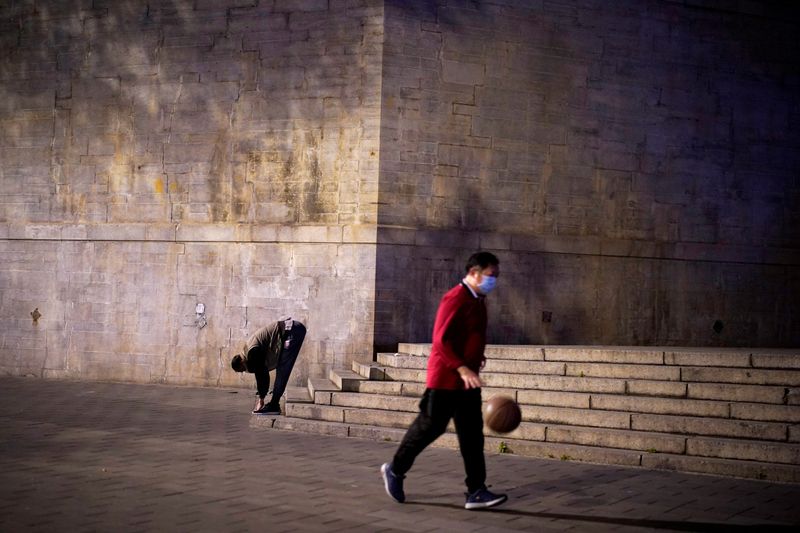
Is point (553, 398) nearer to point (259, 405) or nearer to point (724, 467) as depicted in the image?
point (724, 467)

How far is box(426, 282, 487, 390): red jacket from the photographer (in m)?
6.96

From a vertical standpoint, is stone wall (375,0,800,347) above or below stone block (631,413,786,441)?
above

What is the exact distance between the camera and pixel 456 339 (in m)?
7.02

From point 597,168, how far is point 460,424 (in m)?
9.06

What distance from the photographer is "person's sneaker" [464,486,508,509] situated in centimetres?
689

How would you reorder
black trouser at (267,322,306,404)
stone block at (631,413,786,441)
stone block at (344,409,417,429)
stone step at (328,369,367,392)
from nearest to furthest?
stone block at (631,413,786,441), stone block at (344,409,417,429), black trouser at (267,322,306,404), stone step at (328,369,367,392)

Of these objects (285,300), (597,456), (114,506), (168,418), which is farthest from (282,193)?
(114,506)

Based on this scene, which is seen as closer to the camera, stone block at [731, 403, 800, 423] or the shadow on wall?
stone block at [731, 403, 800, 423]

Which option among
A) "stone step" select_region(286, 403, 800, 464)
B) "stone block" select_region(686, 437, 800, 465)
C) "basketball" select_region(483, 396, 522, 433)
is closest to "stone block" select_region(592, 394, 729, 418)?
"stone step" select_region(286, 403, 800, 464)

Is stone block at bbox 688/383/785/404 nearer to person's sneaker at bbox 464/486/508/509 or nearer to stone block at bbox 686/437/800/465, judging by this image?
stone block at bbox 686/437/800/465

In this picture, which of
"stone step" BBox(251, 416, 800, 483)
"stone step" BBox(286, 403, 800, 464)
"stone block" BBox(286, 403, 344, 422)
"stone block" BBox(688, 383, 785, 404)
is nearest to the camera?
"stone step" BBox(251, 416, 800, 483)

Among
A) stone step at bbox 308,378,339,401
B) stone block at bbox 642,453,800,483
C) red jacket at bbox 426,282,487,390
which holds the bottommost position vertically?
stone block at bbox 642,453,800,483

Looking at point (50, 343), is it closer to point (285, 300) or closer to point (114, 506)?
point (285, 300)

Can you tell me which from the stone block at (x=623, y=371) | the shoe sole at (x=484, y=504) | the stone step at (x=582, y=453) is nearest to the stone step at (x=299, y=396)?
the stone step at (x=582, y=453)
